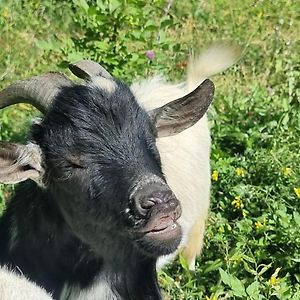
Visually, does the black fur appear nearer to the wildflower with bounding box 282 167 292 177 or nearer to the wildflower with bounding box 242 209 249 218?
the wildflower with bounding box 242 209 249 218

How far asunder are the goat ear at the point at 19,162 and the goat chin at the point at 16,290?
0.59 m

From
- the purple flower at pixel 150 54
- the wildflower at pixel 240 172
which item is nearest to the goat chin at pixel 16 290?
the wildflower at pixel 240 172

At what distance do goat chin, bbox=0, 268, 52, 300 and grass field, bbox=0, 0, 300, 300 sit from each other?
120cm

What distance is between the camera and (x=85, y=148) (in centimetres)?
441

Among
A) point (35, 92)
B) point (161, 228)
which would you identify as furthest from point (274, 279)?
point (35, 92)

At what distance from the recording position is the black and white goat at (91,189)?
428 centimetres

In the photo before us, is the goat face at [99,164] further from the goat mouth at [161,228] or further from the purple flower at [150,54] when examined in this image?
the purple flower at [150,54]

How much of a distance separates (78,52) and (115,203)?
2466 millimetres

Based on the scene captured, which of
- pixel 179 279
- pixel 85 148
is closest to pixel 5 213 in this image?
pixel 85 148

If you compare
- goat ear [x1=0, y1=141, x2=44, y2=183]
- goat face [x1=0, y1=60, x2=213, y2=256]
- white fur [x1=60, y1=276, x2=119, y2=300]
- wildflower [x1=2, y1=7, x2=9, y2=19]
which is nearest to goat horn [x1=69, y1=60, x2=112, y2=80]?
goat face [x1=0, y1=60, x2=213, y2=256]

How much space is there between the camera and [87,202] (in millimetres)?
4449

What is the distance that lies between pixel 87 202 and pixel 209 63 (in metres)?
1.87

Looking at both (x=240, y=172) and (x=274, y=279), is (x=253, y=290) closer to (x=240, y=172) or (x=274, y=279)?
(x=274, y=279)

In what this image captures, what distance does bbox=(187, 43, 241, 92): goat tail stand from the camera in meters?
6.00
